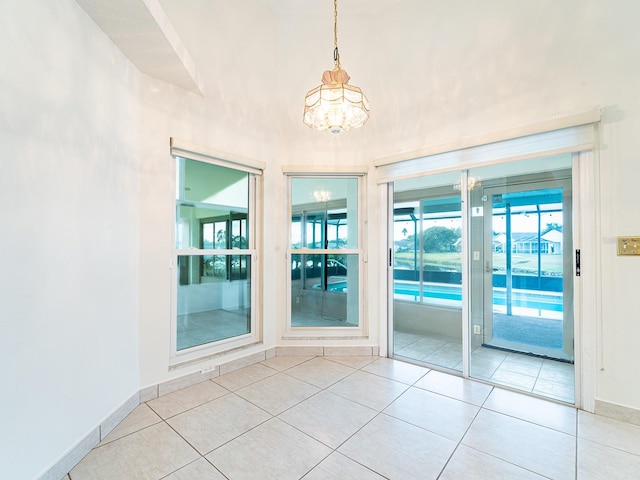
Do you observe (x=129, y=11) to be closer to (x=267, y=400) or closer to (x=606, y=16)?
(x=267, y=400)

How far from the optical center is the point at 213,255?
285 centimetres

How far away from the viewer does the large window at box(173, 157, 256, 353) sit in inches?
104

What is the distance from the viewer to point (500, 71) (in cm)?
249

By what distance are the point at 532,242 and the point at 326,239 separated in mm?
2011

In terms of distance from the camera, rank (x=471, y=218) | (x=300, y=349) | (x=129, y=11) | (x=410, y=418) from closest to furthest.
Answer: (x=129, y=11), (x=410, y=418), (x=471, y=218), (x=300, y=349)

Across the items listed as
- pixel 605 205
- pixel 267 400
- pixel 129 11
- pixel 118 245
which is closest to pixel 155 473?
pixel 267 400

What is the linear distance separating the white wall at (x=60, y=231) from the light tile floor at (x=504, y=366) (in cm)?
281

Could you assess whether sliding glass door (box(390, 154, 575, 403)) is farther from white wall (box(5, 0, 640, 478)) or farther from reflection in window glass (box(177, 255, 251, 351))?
reflection in window glass (box(177, 255, 251, 351))

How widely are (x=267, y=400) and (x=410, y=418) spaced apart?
1085mm

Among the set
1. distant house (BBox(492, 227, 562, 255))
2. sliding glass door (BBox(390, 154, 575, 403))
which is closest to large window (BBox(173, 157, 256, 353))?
sliding glass door (BBox(390, 154, 575, 403))

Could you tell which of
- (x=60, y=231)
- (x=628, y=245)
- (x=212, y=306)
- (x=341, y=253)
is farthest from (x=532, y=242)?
(x=60, y=231)

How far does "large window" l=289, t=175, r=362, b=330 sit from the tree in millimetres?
809

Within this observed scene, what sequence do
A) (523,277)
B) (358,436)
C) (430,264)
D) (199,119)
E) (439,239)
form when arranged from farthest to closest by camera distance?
(430,264)
(439,239)
(523,277)
(199,119)
(358,436)

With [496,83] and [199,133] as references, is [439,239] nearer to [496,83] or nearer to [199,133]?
[496,83]
